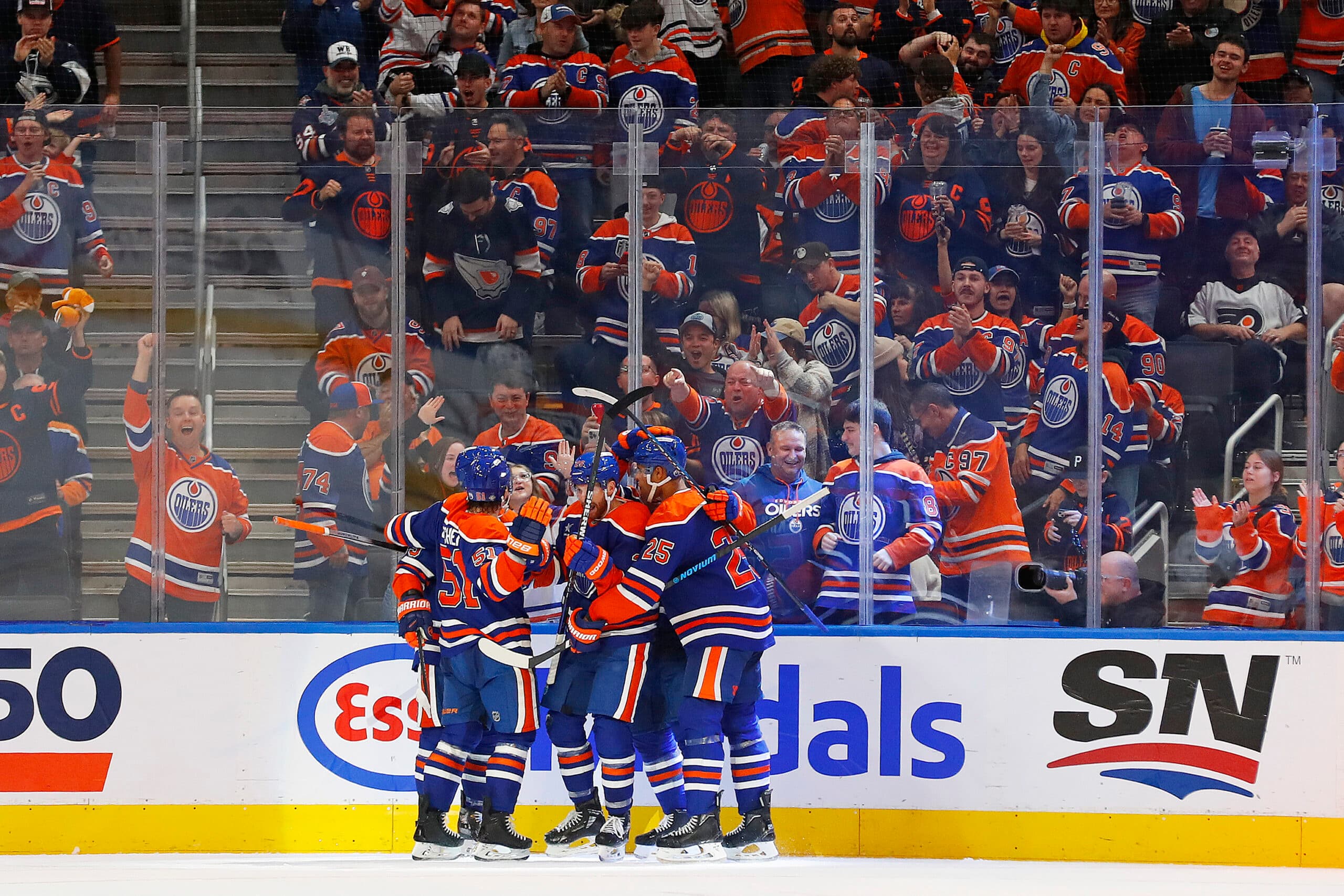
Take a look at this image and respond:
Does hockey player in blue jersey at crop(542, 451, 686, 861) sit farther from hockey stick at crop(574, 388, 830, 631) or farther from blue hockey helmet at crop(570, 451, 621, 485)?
hockey stick at crop(574, 388, 830, 631)

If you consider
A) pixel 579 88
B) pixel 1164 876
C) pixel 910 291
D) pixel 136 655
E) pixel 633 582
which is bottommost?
pixel 1164 876

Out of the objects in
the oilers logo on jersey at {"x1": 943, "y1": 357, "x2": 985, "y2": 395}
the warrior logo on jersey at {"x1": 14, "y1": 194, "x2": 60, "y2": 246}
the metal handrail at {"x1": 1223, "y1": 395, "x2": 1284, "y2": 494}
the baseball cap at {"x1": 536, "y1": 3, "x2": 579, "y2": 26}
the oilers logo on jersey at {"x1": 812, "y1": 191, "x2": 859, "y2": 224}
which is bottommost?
the metal handrail at {"x1": 1223, "y1": 395, "x2": 1284, "y2": 494}

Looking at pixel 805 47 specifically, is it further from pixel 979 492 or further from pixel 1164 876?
pixel 1164 876

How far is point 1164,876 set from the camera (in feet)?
15.9

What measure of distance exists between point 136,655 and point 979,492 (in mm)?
2997

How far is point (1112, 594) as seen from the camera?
5215 mm

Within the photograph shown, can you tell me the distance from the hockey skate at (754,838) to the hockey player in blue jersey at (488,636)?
0.68 m

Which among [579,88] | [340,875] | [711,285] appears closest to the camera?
[340,875]

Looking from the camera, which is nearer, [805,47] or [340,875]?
[340,875]

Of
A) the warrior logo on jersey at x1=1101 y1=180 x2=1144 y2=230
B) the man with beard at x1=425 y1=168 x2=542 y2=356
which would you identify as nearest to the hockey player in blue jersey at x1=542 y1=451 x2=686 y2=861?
Answer: the man with beard at x1=425 y1=168 x2=542 y2=356

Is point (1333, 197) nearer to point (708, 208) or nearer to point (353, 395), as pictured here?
point (708, 208)

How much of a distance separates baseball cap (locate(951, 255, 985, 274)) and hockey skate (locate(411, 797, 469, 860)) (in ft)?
8.38

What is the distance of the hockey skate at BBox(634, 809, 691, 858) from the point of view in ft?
16.3

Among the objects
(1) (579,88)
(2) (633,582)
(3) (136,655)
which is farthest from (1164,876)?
(1) (579,88)
